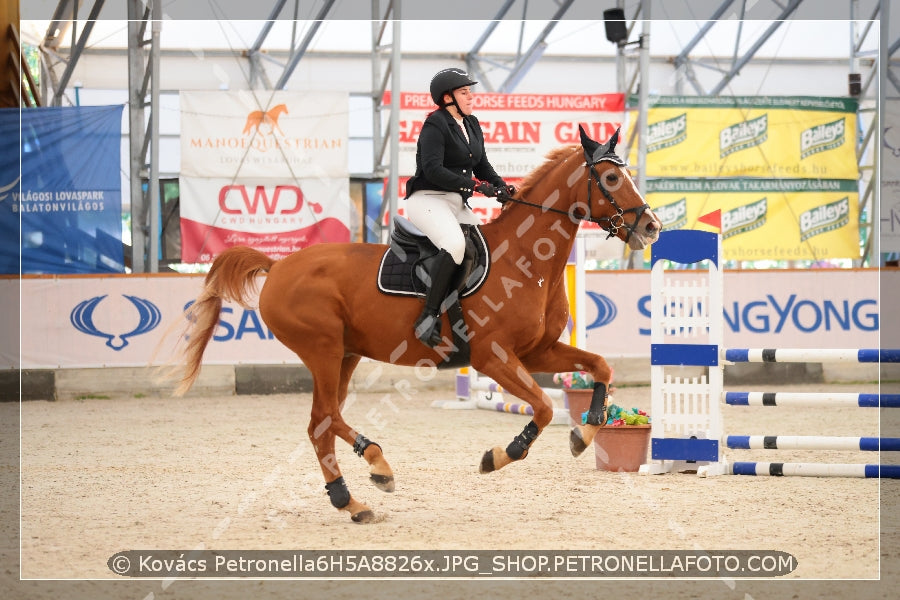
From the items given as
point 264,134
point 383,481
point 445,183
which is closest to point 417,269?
point 445,183

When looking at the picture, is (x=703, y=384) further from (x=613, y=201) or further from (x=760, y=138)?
(x=760, y=138)

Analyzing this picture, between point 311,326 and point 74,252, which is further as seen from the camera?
point 74,252

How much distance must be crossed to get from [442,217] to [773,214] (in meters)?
11.3

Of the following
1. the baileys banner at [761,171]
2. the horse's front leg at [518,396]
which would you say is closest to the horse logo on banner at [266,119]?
the baileys banner at [761,171]

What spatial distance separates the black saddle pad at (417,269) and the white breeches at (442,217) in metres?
0.08

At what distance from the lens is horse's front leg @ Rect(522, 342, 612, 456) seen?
5.14 m

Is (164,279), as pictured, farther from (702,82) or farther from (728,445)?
(702,82)

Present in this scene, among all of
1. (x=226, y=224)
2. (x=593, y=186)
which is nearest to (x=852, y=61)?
(x=226, y=224)

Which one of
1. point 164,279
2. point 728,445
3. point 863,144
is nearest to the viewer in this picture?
point 728,445

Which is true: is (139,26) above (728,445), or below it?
above

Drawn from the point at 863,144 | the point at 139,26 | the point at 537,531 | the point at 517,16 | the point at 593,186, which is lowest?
the point at 537,531

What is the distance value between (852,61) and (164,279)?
38.0ft

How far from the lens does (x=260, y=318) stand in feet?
38.3

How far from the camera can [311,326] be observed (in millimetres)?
5348
